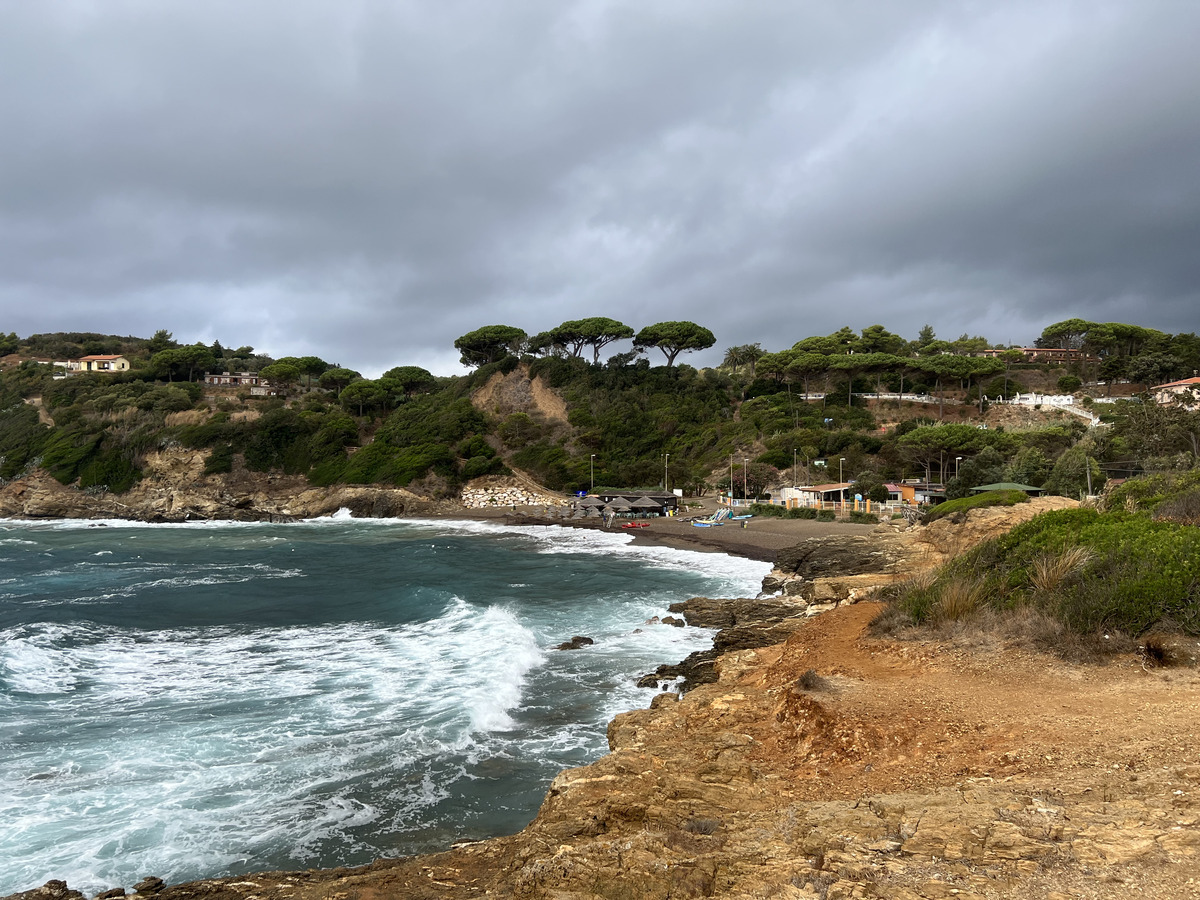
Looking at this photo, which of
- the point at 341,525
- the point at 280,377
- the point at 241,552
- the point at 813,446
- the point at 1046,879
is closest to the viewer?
the point at 1046,879

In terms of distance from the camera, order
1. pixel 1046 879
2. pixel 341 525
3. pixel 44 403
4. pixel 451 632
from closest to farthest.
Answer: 1. pixel 1046 879
2. pixel 451 632
3. pixel 341 525
4. pixel 44 403

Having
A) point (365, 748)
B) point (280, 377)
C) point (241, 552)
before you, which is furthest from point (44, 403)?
point (365, 748)

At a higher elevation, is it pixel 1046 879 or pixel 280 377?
pixel 280 377

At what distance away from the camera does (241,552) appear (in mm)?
37438

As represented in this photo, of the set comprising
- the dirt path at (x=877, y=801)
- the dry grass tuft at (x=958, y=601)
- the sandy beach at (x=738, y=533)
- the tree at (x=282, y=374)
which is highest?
the tree at (x=282, y=374)

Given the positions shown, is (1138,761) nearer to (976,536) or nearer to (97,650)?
(976,536)

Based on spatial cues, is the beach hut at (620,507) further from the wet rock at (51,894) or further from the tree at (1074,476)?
the wet rock at (51,894)

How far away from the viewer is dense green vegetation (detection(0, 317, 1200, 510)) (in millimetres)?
57812

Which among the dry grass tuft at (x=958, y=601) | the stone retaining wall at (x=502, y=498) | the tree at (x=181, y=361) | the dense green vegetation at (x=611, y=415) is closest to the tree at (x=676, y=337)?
the dense green vegetation at (x=611, y=415)

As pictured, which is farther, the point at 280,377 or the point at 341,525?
the point at 280,377

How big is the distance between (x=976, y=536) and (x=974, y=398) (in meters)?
54.0

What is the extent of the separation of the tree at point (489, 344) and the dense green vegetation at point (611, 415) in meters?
0.23

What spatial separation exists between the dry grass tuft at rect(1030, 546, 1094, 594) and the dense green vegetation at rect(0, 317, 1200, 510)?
1586 inches

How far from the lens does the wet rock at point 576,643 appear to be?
16266 millimetres
